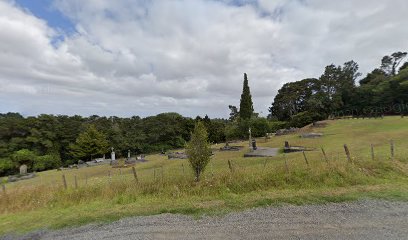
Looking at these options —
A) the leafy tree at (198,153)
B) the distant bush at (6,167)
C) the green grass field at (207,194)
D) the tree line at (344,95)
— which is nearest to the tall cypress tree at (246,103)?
the tree line at (344,95)

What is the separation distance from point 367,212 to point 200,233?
421 cm

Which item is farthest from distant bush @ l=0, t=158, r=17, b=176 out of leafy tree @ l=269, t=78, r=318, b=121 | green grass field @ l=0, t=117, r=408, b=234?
leafy tree @ l=269, t=78, r=318, b=121

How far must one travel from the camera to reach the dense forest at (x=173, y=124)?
159 ft

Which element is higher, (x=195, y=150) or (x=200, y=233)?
(x=195, y=150)

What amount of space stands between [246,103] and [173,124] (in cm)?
1891

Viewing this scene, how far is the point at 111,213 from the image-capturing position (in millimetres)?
7801

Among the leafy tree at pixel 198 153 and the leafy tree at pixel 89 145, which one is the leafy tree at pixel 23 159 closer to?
the leafy tree at pixel 89 145

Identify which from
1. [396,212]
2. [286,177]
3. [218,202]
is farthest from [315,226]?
[286,177]

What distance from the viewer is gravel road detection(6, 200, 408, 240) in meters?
5.52

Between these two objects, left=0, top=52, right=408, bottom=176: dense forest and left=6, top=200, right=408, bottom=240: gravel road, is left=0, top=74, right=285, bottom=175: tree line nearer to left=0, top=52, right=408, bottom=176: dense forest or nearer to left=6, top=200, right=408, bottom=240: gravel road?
left=0, top=52, right=408, bottom=176: dense forest

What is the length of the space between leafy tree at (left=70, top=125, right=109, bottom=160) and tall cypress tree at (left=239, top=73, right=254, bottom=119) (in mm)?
27491

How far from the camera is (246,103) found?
49375mm

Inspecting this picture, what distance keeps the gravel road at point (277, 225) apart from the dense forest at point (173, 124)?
40028 mm

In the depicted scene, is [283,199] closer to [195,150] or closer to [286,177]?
[286,177]
